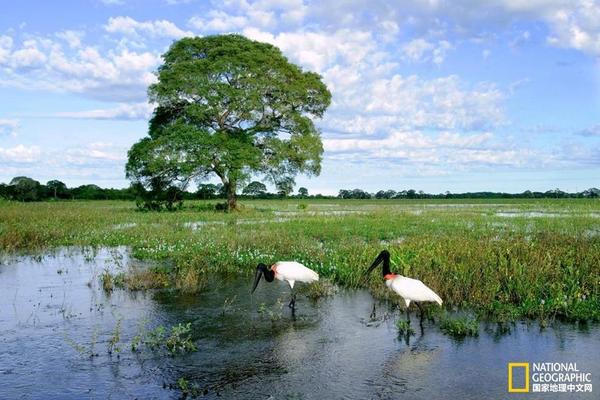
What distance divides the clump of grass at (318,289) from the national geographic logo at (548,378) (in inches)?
196

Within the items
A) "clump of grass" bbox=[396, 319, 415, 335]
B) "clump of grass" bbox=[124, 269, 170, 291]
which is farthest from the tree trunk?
"clump of grass" bbox=[396, 319, 415, 335]

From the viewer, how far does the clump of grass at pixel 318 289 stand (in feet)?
40.2

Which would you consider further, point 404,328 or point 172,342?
point 404,328

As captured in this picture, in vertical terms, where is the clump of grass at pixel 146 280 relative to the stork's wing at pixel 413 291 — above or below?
below

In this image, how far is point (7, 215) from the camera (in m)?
27.8

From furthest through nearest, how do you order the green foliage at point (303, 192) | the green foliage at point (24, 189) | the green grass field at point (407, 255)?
the green foliage at point (303, 192) < the green foliage at point (24, 189) < the green grass field at point (407, 255)

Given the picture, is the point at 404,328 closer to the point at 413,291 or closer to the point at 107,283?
the point at 413,291

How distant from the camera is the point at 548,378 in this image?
24.7 feet

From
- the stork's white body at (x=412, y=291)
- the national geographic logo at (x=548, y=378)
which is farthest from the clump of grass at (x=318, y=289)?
the national geographic logo at (x=548, y=378)

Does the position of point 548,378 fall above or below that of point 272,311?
below

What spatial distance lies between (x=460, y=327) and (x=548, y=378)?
6.39 feet

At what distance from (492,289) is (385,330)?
2640mm

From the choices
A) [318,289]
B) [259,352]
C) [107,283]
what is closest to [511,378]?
[259,352]

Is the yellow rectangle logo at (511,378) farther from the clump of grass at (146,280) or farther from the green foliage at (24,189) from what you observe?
the green foliage at (24,189)
